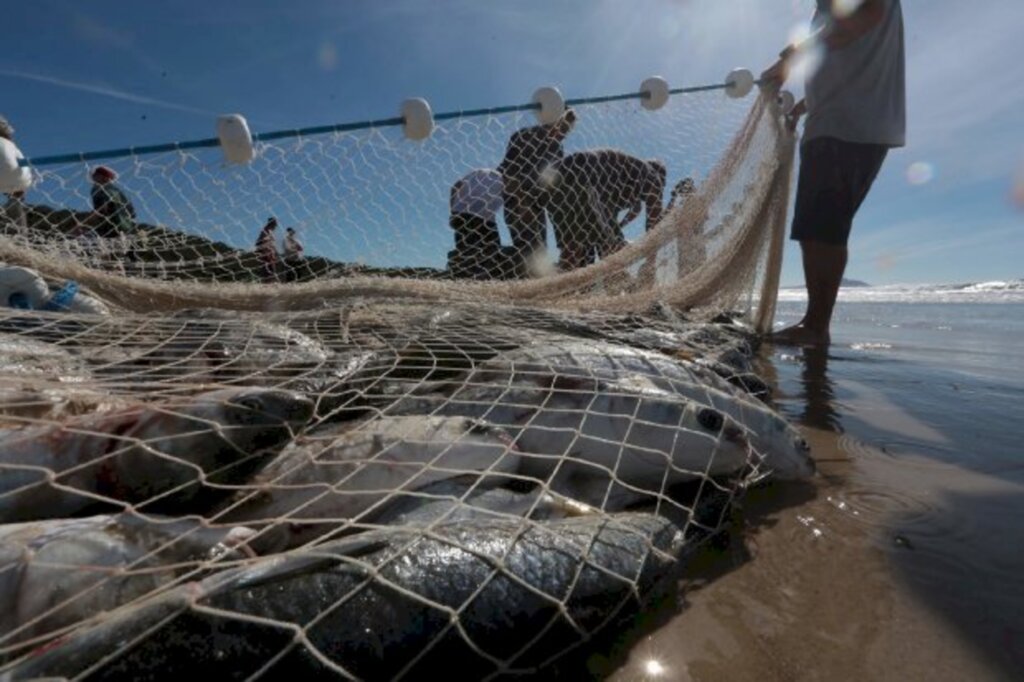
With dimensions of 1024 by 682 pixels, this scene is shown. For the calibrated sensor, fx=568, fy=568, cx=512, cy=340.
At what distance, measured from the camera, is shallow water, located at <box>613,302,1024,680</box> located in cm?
125

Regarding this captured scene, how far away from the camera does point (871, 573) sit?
1.55m

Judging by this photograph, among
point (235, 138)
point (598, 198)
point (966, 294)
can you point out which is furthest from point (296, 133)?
point (966, 294)

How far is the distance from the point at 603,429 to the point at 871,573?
90 cm

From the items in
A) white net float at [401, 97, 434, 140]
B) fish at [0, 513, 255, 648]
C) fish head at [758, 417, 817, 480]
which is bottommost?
fish head at [758, 417, 817, 480]

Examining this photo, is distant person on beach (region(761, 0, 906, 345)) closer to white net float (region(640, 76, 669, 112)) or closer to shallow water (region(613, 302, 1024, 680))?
white net float (region(640, 76, 669, 112))

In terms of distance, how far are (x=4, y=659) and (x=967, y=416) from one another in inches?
158

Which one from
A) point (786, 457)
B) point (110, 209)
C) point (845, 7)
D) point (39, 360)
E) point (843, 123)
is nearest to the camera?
point (786, 457)

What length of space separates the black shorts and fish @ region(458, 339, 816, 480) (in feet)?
11.1

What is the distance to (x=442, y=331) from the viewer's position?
3020 millimetres

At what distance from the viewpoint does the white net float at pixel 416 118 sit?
5102mm

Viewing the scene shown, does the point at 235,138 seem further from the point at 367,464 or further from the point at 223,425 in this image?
the point at 367,464

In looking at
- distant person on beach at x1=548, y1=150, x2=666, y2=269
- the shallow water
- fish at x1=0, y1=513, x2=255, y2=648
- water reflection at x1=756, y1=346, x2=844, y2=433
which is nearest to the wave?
distant person on beach at x1=548, y1=150, x2=666, y2=269

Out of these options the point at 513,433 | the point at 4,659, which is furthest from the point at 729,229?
the point at 4,659

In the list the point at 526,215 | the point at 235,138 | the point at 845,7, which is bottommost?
the point at 526,215
